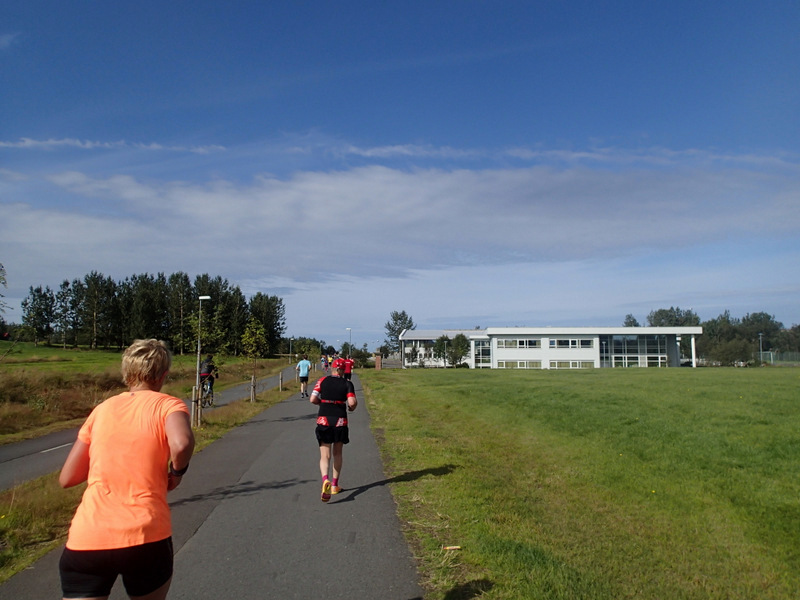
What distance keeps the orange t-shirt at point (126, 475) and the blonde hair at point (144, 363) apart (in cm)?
12

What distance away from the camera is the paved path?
4.58m

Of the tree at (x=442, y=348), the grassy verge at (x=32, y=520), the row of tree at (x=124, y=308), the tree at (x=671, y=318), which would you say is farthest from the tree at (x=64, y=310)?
the tree at (x=671, y=318)

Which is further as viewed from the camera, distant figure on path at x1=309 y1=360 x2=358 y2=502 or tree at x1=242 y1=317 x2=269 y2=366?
tree at x1=242 y1=317 x2=269 y2=366

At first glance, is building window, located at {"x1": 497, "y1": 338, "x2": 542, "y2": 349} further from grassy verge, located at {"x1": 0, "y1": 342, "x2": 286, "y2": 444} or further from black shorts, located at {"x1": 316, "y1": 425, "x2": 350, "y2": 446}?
black shorts, located at {"x1": 316, "y1": 425, "x2": 350, "y2": 446}

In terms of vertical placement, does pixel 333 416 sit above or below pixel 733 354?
below

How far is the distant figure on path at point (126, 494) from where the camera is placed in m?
2.74

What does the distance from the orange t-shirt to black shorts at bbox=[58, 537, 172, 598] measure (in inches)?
1.3

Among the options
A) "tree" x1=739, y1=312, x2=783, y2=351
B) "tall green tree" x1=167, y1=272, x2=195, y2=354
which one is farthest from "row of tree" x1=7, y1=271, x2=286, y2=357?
"tree" x1=739, y1=312, x2=783, y2=351

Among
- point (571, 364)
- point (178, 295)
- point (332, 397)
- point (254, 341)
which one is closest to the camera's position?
point (332, 397)

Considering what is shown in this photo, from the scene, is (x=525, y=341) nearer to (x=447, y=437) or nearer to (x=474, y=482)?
(x=447, y=437)

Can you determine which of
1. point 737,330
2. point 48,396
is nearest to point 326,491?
point 48,396

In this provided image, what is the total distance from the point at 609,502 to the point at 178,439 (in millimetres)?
6553

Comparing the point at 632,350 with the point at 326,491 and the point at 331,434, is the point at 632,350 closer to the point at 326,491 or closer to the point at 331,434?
the point at 331,434

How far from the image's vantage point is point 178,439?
9.43 feet
